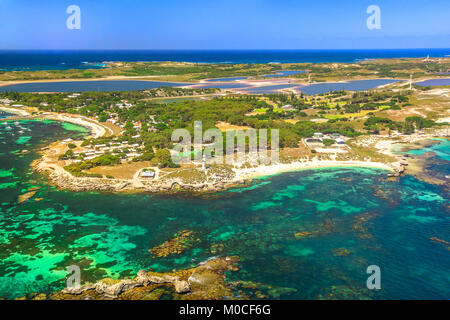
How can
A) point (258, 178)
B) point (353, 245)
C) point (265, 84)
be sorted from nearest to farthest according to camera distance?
1. point (353, 245)
2. point (258, 178)
3. point (265, 84)

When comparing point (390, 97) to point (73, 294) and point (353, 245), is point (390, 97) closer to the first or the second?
point (353, 245)

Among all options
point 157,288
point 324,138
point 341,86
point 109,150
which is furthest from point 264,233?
point 341,86

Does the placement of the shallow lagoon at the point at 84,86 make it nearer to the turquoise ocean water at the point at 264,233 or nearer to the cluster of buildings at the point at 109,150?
the cluster of buildings at the point at 109,150

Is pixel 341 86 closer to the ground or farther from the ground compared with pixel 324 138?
farther from the ground

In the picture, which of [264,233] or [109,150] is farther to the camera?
[109,150]

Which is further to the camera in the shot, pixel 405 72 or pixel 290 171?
pixel 405 72

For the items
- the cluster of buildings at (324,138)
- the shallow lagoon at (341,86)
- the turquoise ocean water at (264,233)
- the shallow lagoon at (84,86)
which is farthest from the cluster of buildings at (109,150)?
the shallow lagoon at (341,86)

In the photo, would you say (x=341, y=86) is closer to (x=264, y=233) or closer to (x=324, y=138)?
(x=324, y=138)
